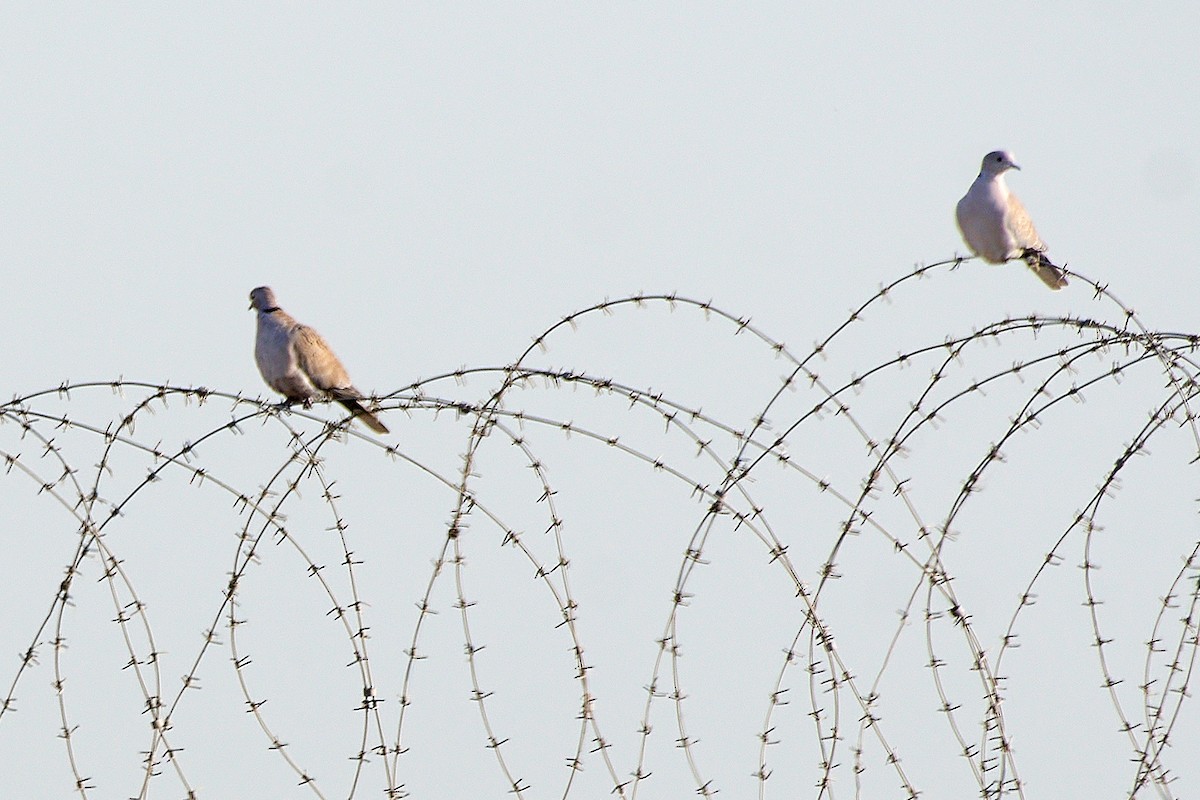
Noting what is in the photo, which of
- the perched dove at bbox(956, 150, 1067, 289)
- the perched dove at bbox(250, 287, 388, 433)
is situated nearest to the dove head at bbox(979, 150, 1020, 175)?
the perched dove at bbox(956, 150, 1067, 289)

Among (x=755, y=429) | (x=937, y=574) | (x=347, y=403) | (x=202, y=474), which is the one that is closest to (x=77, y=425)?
(x=202, y=474)

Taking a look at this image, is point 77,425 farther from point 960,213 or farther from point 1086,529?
point 960,213

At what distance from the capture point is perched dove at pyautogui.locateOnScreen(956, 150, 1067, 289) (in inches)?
488

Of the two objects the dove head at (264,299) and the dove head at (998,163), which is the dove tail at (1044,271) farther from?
the dove head at (264,299)

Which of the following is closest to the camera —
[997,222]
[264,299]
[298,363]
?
[298,363]

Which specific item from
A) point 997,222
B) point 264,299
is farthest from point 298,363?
point 997,222

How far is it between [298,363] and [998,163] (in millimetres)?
4463

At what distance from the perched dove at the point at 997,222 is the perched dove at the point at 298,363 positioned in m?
3.88

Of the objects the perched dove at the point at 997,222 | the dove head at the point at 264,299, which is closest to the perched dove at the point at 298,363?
the dove head at the point at 264,299

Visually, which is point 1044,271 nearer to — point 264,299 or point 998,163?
point 998,163

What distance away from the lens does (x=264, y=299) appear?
11.8 m

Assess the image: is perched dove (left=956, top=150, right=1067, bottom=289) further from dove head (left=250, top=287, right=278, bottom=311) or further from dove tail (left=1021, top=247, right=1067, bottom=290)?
dove head (left=250, top=287, right=278, bottom=311)

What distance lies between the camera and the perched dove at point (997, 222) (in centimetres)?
1241

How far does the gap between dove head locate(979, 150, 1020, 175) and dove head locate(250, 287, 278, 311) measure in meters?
4.40
